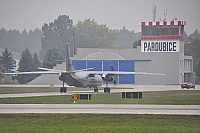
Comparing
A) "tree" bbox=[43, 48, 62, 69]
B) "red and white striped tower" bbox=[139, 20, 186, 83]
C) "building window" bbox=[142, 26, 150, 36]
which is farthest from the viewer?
"tree" bbox=[43, 48, 62, 69]

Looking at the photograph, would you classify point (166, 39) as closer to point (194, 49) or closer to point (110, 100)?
point (194, 49)

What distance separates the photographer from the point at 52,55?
13412 cm

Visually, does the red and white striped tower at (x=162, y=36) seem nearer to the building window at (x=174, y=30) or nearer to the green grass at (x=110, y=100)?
the building window at (x=174, y=30)

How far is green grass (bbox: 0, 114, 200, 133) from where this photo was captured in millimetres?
31048

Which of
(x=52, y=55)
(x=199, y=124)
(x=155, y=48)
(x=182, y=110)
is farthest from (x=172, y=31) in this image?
(x=199, y=124)

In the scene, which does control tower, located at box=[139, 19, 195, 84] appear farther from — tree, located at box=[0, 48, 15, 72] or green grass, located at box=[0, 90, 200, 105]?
green grass, located at box=[0, 90, 200, 105]

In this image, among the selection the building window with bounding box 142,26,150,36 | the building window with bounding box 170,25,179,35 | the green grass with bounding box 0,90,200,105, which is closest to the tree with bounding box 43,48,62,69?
the building window with bounding box 142,26,150,36

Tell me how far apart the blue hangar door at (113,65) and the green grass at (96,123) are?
77481 mm

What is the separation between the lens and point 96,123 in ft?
113

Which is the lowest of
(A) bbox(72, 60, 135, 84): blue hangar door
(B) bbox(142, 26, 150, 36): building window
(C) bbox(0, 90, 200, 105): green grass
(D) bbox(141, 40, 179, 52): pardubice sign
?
(C) bbox(0, 90, 200, 105): green grass

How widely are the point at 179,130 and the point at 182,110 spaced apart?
1302cm

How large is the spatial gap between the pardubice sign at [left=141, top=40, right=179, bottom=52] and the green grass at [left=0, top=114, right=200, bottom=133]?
77994mm

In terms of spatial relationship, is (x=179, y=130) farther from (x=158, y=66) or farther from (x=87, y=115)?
(x=158, y=66)

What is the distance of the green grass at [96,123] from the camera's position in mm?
31048
